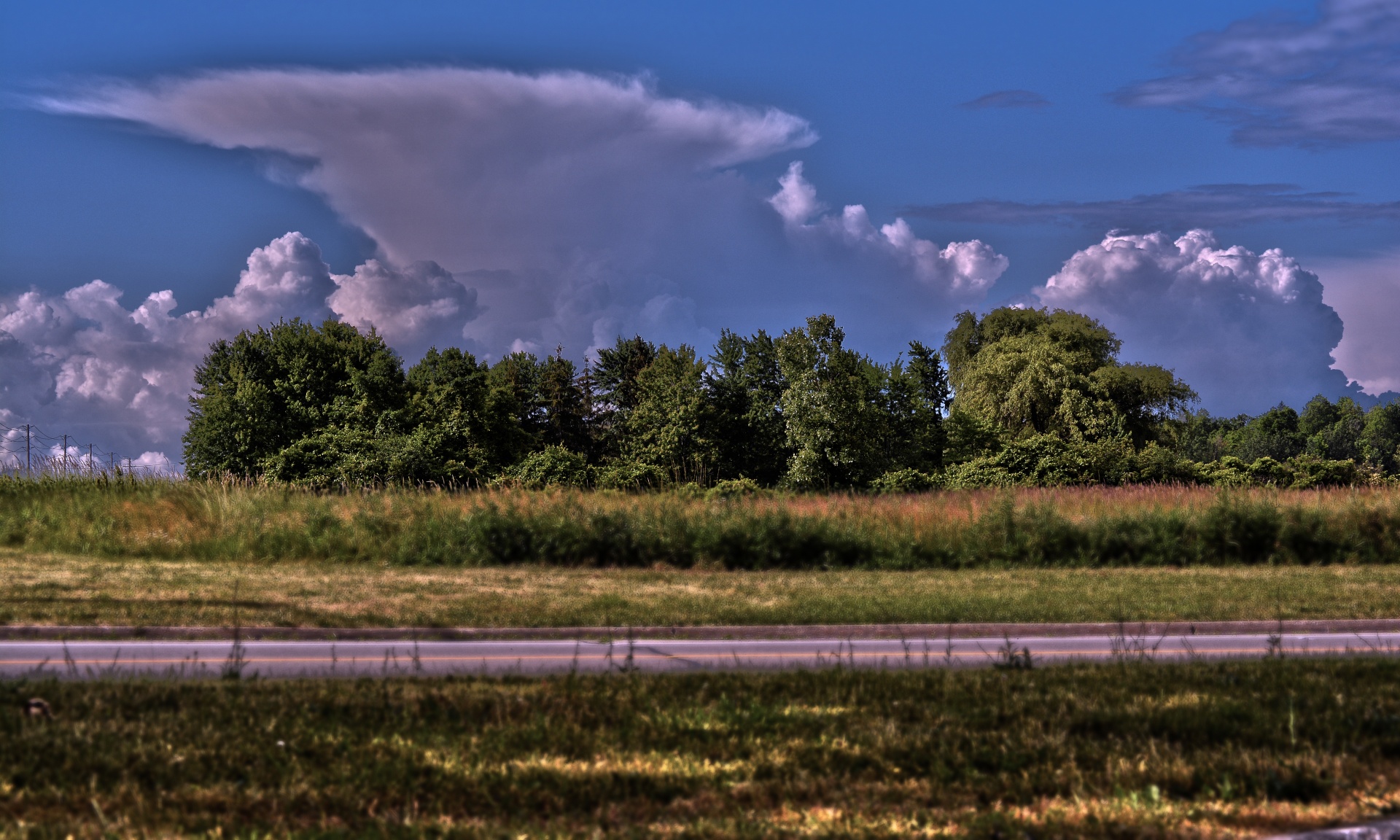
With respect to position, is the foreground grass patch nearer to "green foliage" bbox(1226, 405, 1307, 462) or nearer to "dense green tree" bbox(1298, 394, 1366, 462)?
"dense green tree" bbox(1298, 394, 1366, 462)

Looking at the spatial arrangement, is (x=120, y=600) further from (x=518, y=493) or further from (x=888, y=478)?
(x=888, y=478)

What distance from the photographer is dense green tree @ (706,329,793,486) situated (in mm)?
56594

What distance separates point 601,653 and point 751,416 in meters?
47.3

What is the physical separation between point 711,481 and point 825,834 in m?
45.6

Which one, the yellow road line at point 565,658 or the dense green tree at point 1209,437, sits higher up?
the dense green tree at point 1209,437

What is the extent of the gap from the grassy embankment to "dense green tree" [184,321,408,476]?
28.2 meters

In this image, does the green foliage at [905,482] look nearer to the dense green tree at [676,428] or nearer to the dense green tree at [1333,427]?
the dense green tree at [676,428]

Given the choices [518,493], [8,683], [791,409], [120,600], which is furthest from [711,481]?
[8,683]

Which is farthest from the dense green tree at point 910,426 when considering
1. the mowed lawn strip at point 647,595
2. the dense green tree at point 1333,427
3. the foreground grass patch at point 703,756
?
the dense green tree at point 1333,427

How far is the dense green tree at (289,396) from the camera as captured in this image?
52.8 m

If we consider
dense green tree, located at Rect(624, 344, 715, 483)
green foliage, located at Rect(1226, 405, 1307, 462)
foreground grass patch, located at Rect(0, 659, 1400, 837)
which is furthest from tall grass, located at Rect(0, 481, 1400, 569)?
green foliage, located at Rect(1226, 405, 1307, 462)

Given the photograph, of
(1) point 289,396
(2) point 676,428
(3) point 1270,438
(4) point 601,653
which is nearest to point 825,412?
(2) point 676,428

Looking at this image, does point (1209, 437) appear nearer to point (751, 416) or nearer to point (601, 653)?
point (751, 416)

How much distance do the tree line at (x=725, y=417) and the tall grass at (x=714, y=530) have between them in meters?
17.4
